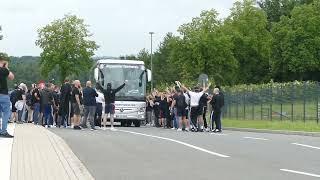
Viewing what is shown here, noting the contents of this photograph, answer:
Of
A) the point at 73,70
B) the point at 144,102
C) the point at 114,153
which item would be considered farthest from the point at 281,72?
the point at 114,153

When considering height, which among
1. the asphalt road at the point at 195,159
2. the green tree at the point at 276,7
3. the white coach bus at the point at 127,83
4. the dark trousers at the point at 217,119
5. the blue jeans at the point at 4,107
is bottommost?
the asphalt road at the point at 195,159

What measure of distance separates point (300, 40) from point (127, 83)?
5654 centimetres

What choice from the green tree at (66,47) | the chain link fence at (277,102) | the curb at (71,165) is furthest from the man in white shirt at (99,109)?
the green tree at (66,47)

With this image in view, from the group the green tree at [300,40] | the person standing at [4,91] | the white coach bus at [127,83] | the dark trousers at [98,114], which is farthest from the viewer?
the green tree at [300,40]

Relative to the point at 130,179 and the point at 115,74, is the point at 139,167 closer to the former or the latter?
the point at 130,179

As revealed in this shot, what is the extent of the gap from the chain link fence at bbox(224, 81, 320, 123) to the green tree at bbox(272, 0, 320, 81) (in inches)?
1486

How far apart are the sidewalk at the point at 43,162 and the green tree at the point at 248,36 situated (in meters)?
68.6

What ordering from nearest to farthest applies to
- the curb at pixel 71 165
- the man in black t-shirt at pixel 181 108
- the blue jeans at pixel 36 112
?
the curb at pixel 71 165 → the man in black t-shirt at pixel 181 108 → the blue jeans at pixel 36 112

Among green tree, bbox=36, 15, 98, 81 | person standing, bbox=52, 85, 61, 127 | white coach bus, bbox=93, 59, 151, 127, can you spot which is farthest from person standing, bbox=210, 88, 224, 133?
green tree, bbox=36, 15, 98, 81

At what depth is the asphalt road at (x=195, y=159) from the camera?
12.4m

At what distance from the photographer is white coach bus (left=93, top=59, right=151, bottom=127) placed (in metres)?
36.7

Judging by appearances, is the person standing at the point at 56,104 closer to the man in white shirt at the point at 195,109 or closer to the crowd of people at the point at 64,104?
the crowd of people at the point at 64,104

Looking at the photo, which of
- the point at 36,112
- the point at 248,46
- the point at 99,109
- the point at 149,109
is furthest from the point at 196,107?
the point at 248,46

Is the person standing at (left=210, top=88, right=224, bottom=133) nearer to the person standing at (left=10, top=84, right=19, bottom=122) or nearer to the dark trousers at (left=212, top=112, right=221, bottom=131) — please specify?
the dark trousers at (left=212, top=112, right=221, bottom=131)
